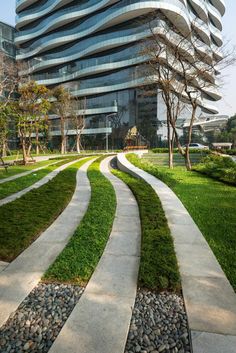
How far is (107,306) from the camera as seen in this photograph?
3.06 meters

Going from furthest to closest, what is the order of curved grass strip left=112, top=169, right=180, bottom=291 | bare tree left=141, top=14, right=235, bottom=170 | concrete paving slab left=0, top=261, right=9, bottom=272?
1. bare tree left=141, top=14, right=235, bottom=170
2. concrete paving slab left=0, top=261, right=9, bottom=272
3. curved grass strip left=112, top=169, right=180, bottom=291

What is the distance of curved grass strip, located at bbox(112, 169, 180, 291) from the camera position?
353 cm

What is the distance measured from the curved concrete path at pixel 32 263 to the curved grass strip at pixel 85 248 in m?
0.16

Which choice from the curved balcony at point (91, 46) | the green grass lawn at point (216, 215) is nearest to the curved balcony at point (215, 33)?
the curved balcony at point (91, 46)

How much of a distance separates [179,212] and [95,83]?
53317 millimetres

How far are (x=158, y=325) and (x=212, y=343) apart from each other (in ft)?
1.81

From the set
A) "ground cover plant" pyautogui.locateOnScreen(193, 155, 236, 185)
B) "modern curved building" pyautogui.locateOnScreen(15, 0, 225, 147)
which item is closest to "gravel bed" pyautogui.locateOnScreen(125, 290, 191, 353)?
"ground cover plant" pyautogui.locateOnScreen(193, 155, 236, 185)

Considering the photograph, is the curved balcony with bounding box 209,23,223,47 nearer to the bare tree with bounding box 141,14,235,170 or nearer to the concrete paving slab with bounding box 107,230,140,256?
the bare tree with bounding box 141,14,235,170

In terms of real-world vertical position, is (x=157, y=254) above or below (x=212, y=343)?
→ above

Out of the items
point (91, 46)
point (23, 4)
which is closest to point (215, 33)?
point (91, 46)

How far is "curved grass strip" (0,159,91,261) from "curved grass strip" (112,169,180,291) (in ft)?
6.95

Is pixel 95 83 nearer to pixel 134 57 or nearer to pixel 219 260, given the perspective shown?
pixel 134 57

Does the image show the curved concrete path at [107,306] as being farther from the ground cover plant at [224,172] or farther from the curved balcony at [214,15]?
the curved balcony at [214,15]

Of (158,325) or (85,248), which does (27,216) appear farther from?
(158,325)
